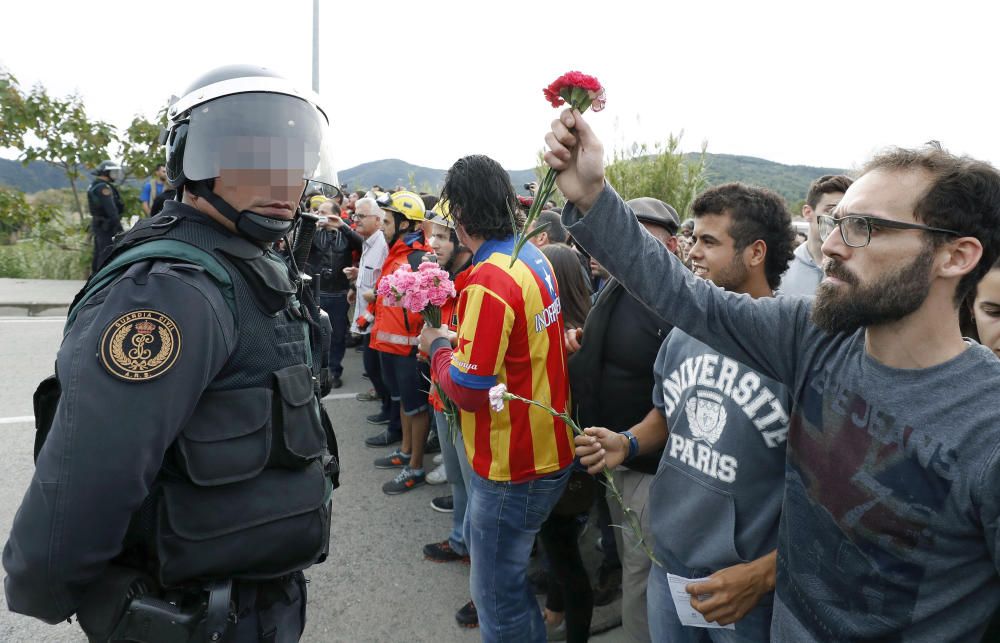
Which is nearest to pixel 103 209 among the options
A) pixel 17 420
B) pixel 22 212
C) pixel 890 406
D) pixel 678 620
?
pixel 22 212

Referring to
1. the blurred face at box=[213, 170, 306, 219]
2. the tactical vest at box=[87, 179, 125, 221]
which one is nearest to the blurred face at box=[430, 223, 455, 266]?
Result: the blurred face at box=[213, 170, 306, 219]

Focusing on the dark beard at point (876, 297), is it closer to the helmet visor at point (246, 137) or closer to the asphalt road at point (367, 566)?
the helmet visor at point (246, 137)

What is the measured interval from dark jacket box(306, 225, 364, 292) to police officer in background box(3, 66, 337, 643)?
15.9 feet

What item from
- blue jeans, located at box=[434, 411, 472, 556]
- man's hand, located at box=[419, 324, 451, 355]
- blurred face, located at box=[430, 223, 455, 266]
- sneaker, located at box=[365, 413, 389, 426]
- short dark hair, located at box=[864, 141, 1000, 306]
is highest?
short dark hair, located at box=[864, 141, 1000, 306]

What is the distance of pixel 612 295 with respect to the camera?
2549 mm

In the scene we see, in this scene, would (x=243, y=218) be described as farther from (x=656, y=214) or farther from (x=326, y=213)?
(x=326, y=213)

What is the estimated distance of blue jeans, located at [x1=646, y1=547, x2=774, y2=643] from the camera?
68.3 inches

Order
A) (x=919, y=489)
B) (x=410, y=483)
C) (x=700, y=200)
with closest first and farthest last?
1. (x=919, y=489)
2. (x=700, y=200)
3. (x=410, y=483)

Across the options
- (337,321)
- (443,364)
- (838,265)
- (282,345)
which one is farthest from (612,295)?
(337,321)

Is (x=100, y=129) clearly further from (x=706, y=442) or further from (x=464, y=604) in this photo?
(x=706, y=442)

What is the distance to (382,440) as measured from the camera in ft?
17.7

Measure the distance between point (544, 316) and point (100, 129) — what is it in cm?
1386

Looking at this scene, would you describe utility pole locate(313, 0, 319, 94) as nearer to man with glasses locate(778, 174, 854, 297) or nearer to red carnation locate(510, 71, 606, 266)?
man with glasses locate(778, 174, 854, 297)

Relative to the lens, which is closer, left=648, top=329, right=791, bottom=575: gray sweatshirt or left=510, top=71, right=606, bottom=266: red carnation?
left=510, top=71, right=606, bottom=266: red carnation
